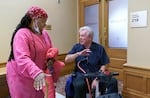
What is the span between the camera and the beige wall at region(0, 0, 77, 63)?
3.62m

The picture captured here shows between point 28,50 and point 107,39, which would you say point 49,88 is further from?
point 107,39

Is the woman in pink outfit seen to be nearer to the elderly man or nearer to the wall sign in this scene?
the elderly man

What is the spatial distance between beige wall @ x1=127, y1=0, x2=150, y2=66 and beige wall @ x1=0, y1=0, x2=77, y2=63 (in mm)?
2028

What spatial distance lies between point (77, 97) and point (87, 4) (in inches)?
113

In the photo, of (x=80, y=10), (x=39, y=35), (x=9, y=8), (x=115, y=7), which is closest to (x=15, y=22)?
(x=9, y=8)

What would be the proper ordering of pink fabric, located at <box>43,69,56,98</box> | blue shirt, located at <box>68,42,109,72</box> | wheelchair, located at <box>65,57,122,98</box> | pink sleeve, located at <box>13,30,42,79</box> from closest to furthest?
1. pink sleeve, located at <box>13,30,42,79</box>
2. pink fabric, located at <box>43,69,56,98</box>
3. wheelchair, located at <box>65,57,122,98</box>
4. blue shirt, located at <box>68,42,109,72</box>

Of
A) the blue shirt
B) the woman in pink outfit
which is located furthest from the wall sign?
the woman in pink outfit

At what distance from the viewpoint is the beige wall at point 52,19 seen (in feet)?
11.9

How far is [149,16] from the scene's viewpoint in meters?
2.65

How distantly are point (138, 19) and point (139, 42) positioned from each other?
0.34 m

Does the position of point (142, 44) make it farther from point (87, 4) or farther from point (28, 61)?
point (87, 4)

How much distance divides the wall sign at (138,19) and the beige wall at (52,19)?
2062mm

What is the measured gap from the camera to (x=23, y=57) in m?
1.40

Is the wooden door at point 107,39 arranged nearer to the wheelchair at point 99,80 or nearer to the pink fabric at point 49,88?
the wheelchair at point 99,80
